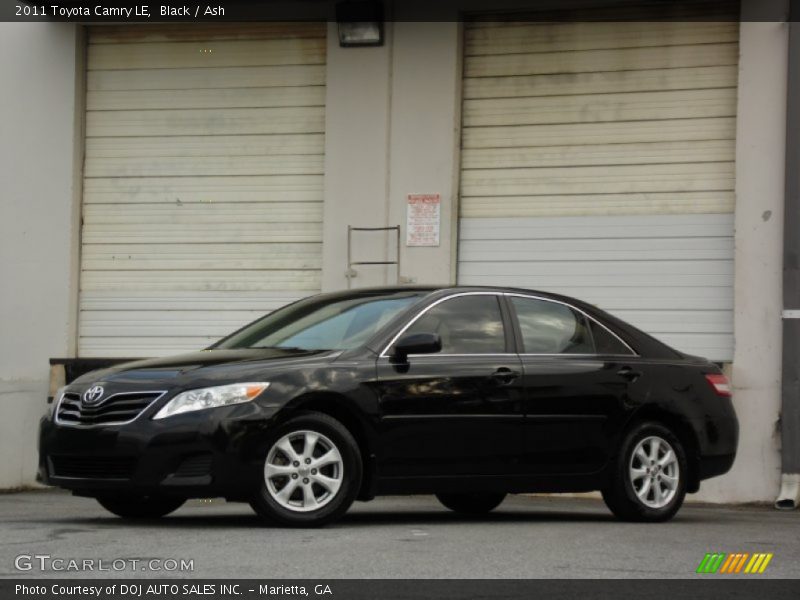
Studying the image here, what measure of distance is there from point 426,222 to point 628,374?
608 centimetres

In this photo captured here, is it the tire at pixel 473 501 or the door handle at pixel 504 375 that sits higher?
the door handle at pixel 504 375

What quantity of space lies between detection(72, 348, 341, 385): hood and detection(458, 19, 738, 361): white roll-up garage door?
7016 millimetres

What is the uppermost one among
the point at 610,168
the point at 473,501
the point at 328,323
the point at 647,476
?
the point at 610,168

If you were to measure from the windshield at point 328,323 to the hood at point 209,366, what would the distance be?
218 millimetres

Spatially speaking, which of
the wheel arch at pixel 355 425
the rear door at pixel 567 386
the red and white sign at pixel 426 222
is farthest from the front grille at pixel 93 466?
the red and white sign at pixel 426 222

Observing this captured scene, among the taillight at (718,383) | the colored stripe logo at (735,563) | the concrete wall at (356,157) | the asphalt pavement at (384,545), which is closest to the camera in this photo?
the asphalt pavement at (384,545)

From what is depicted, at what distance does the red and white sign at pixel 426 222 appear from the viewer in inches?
661

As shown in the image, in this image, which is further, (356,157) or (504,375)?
(356,157)

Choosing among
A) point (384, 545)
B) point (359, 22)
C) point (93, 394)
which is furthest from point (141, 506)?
point (359, 22)

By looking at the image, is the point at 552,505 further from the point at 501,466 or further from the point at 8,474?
the point at 8,474

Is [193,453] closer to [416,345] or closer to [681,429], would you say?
[416,345]

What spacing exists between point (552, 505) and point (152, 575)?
7.49 meters

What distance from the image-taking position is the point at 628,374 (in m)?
11.0

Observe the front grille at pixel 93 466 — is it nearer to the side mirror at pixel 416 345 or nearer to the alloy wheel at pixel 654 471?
the side mirror at pixel 416 345
